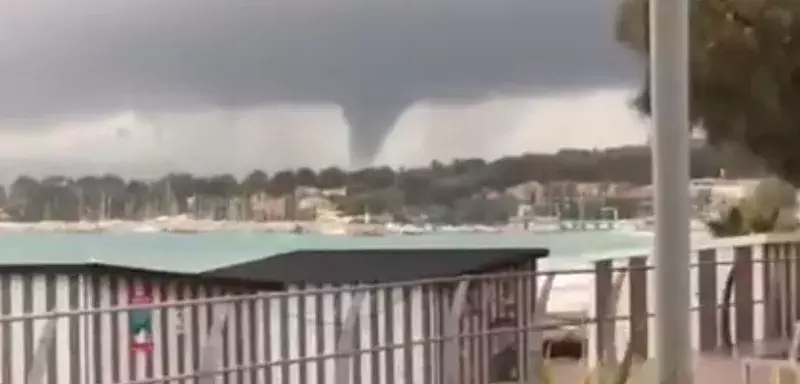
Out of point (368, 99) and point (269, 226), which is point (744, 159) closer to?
point (368, 99)

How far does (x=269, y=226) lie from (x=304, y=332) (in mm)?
834

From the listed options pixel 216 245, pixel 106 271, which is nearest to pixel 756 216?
pixel 216 245

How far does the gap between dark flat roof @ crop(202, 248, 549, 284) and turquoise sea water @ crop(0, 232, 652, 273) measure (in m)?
0.10

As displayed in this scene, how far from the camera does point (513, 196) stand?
3279 mm

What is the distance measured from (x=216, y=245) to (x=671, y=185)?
1877 mm

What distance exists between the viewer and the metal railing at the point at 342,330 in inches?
86.7

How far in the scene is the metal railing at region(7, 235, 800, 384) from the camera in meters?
2.20

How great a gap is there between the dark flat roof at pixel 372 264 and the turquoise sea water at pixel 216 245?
3.9 inches

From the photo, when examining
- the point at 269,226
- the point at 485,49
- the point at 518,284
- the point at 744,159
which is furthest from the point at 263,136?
the point at 744,159

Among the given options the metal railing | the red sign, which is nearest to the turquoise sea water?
the metal railing

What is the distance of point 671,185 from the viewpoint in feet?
4.55

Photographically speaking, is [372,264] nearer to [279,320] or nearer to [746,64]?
[279,320]

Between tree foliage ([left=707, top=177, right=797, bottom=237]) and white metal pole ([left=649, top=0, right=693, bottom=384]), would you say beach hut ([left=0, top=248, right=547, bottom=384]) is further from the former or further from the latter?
white metal pole ([left=649, top=0, right=693, bottom=384])

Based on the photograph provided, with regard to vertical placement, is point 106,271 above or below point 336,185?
below
